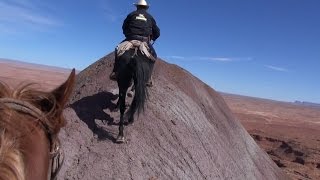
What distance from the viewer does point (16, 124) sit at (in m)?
1.54

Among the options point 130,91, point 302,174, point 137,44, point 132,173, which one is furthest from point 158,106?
point 302,174

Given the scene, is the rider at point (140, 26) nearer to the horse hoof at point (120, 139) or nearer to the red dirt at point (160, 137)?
the red dirt at point (160, 137)

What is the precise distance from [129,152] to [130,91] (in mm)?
1362

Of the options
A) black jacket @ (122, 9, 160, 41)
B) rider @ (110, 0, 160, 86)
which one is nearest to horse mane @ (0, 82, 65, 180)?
rider @ (110, 0, 160, 86)

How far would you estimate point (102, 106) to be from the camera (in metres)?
7.28

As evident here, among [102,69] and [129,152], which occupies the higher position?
[102,69]

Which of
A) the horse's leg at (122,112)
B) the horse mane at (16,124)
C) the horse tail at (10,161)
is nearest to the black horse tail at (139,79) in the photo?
the horse's leg at (122,112)

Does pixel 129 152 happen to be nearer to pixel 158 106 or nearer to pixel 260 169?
pixel 158 106

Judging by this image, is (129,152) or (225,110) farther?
(225,110)

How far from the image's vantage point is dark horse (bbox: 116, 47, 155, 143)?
6672 mm

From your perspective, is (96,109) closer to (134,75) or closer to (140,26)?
(134,75)

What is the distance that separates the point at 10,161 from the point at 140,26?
588 centimetres

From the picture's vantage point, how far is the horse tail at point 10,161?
128cm

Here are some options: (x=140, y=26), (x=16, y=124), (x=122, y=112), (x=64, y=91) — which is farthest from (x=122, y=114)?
(x=16, y=124)
